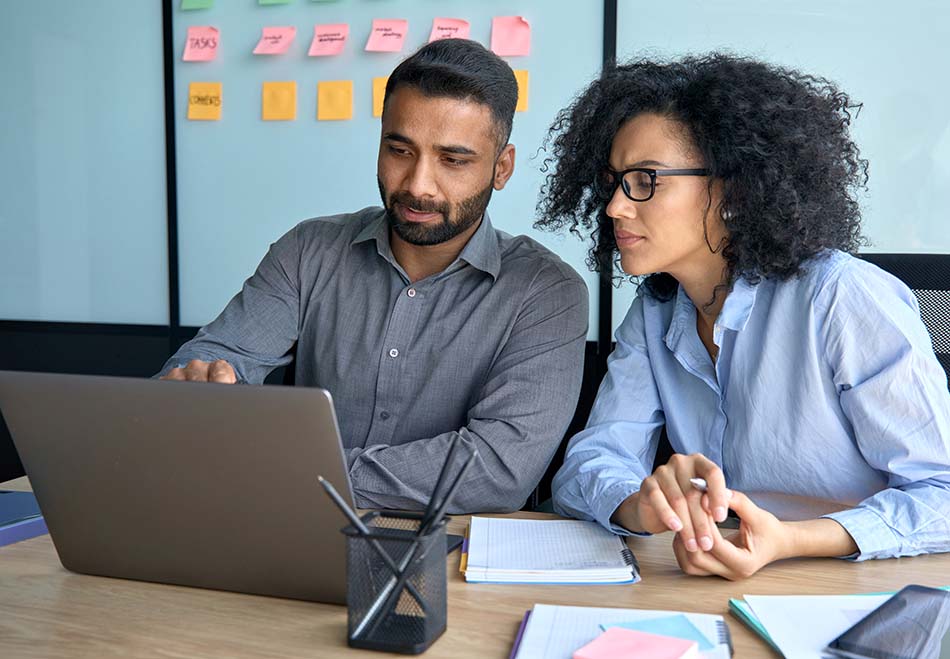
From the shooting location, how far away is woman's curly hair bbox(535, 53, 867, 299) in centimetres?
150

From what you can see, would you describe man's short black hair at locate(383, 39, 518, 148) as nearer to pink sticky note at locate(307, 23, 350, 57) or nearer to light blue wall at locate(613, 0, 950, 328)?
light blue wall at locate(613, 0, 950, 328)

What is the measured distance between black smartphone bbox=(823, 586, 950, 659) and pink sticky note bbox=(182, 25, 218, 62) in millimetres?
2550

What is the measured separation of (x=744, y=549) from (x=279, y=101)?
2.21m

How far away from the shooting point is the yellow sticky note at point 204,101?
9.75 ft

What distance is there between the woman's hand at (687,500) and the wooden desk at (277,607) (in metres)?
0.06

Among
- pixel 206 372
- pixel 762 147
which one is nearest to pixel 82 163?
pixel 206 372

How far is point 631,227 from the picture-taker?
1520 millimetres

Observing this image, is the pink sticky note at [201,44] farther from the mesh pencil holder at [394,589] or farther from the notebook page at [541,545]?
the mesh pencil holder at [394,589]

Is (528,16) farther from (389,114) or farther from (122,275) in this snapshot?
(122,275)

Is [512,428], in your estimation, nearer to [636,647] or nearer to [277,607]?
[277,607]

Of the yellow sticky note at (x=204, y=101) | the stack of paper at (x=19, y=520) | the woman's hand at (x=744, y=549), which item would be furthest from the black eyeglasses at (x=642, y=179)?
the yellow sticky note at (x=204, y=101)

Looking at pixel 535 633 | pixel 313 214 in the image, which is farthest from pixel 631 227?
pixel 313 214

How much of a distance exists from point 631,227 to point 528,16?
132 centimetres

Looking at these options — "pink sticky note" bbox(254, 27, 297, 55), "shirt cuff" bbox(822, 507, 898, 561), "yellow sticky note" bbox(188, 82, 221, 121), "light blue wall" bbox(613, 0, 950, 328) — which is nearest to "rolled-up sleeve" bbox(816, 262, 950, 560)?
"shirt cuff" bbox(822, 507, 898, 561)
